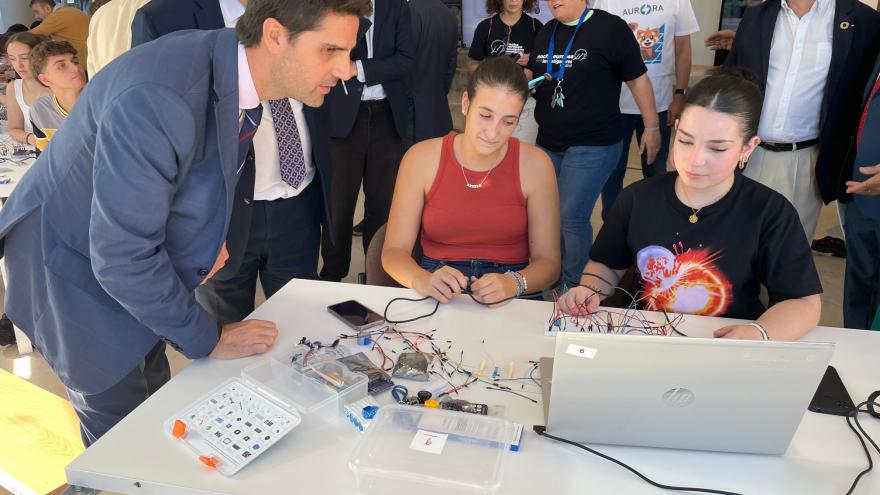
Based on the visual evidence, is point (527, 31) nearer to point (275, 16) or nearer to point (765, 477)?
point (275, 16)

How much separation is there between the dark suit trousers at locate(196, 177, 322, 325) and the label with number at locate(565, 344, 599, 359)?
3.86 ft

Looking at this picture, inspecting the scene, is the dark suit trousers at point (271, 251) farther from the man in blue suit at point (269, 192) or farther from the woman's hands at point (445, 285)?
the woman's hands at point (445, 285)

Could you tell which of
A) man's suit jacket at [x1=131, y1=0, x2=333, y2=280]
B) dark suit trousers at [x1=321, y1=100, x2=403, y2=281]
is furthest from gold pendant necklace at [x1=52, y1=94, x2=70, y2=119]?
man's suit jacket at [x1=131, y1=0, x2=333, y2=280]

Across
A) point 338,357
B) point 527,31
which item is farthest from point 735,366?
point 527,31

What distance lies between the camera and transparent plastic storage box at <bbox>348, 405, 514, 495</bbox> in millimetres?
1006

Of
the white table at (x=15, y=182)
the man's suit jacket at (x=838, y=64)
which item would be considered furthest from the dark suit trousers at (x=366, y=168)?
the man's suit jacket at (x=838, y=64)

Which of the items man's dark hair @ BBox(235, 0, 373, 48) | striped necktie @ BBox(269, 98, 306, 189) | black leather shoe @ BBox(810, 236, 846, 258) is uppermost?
man's dark hair @ BBox(235, 0, 373, 48)

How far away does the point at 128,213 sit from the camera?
3.69 feet

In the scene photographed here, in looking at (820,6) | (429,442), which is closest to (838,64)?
(820,6)

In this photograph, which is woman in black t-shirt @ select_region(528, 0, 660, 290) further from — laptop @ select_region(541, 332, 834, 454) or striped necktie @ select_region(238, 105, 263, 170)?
laptop @ select_region(541, 332, 834, 454)

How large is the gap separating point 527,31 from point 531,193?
172 centimetres

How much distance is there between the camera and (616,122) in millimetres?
2807

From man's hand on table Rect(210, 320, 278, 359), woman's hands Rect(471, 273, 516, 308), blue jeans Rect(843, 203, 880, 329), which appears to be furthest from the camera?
blue jeans Rect(843, 203, 880, 329)

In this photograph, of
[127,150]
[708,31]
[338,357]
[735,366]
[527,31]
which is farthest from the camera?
[708,31]
